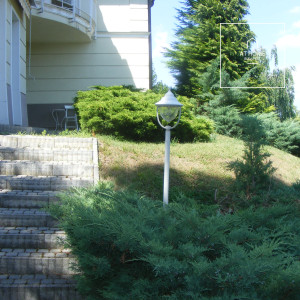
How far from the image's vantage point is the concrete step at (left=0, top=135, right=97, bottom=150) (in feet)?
23.2

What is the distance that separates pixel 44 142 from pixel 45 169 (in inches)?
49.1

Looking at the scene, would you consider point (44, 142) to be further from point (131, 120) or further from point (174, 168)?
point (174, 168)

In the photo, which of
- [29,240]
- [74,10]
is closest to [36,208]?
[29,240]

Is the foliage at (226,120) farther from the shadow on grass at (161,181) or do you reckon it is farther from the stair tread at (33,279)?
the stair tread at (33,279)

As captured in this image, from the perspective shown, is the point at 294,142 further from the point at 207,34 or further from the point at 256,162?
the point at 256,162

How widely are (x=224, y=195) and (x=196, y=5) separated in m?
10.1

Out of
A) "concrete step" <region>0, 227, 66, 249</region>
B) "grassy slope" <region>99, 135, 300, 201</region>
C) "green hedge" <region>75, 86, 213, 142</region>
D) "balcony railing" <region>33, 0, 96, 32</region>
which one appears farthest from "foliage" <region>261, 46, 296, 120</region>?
"concrete step" <region>0, 227, 66, 249</region>

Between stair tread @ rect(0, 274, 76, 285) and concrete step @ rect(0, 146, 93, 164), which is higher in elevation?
concrete step @ rect(0, 146, 93, 164)

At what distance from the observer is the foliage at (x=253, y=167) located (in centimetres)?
572

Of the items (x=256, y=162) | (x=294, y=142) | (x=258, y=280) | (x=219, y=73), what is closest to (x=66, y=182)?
(x=256, y=162)

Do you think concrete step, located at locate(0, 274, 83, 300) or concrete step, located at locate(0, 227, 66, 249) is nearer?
concrete step, located at locate(0, 274, 83, 300)

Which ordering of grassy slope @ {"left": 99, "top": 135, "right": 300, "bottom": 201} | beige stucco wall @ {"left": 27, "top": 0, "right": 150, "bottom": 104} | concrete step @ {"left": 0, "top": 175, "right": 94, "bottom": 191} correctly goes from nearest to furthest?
concrete step @ {"left": 0, "top": 175, "right": 94, "bottom": 191}
grassy slope @ {"left": 99, "top": 135, "right": 300, "bottom": 201}
beige stucco wall @ {"left": 27, "top": 0, "right": 150, "bottom": 104}

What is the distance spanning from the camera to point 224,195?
5.96 meters

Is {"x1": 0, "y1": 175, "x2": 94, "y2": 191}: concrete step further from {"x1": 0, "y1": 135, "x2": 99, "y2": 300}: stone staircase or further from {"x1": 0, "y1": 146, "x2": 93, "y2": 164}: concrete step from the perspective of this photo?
{"x1": 0, "y1": 146, "x2": 93, "y2": 164}: concrete step
